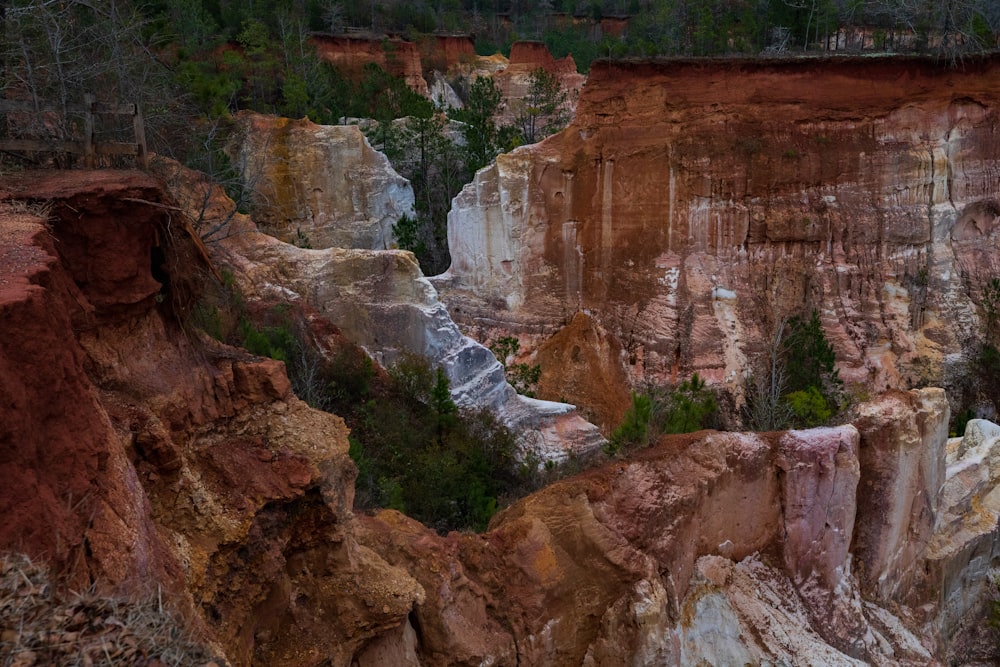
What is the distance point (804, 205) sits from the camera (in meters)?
20.1

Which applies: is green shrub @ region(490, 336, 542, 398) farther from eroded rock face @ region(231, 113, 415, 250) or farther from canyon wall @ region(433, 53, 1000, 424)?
eroded rock face @ region(231, 113, 415, 250)

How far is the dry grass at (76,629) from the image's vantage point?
3.14 metres

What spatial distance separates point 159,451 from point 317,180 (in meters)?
19.4

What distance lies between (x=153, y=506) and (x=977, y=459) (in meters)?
13.7

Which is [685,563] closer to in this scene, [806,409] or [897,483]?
[897,483]

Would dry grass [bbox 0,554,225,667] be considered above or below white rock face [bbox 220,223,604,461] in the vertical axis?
above

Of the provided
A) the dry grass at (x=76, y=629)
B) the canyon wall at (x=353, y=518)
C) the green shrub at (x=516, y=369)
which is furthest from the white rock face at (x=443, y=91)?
the dry grass at (x=76, y=629)

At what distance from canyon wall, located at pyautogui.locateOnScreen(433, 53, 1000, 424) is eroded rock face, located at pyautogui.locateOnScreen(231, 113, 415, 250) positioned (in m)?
7.13

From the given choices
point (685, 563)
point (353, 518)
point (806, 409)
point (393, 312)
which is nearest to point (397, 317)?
point (393, 312)

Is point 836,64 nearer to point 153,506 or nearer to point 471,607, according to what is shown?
point 471,607

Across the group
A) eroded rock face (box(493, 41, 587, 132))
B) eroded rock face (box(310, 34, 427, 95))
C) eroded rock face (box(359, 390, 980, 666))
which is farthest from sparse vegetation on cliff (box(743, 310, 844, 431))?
eroded rock face (box(310, 34, 427, 95))

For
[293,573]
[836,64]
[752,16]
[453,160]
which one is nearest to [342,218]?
[453,160]

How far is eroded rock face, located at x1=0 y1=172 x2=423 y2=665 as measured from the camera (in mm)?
4227

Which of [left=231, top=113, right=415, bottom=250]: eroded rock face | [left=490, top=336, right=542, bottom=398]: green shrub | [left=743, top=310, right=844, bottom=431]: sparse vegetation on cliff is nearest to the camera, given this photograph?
[left=743, top=310, right=844, bottom=431]: sparse vegetation on cliff
